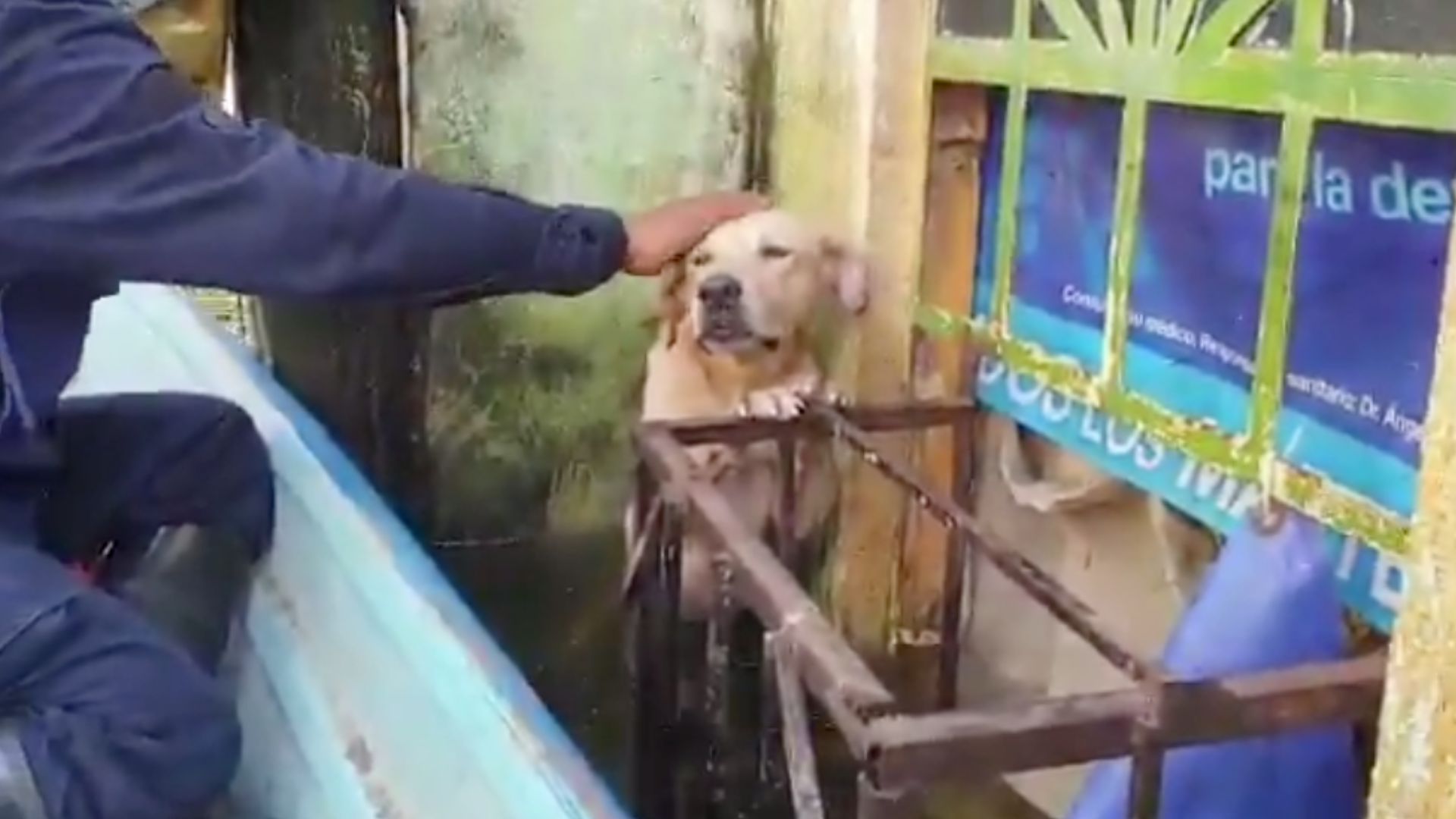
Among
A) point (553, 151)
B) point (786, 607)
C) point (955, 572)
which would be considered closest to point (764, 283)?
point (553, 151)

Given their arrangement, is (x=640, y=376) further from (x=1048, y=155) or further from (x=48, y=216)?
(x=48, y=216)

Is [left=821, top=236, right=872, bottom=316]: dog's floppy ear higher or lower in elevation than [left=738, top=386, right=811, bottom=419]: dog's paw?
higher

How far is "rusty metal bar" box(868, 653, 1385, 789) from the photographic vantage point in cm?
118

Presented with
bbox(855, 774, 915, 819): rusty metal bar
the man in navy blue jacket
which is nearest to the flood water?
the man in navy blue jacket

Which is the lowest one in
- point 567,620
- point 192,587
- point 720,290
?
point 567,620

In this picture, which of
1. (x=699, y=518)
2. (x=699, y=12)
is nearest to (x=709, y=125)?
(x=699, y=12)

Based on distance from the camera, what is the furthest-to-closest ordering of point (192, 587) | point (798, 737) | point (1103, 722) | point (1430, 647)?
point (192, 587) < point (798, 737) < point (1103, 722) < point (1430, 647)

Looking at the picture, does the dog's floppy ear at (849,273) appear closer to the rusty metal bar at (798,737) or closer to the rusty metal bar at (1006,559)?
the rusty metal bar at (1006,559)

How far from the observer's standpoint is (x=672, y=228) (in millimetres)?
1742

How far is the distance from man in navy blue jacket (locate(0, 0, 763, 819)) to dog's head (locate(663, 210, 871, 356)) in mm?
648

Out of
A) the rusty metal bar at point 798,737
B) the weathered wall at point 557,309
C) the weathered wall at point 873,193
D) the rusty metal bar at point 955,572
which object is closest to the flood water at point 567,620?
the weathered wall at point 557,309

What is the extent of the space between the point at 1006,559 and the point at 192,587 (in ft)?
3.07

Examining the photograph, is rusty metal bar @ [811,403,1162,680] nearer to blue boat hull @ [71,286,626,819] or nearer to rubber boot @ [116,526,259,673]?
blue boat hull @ [71,286,626,819]

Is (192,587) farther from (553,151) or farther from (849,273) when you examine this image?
(553,151)
